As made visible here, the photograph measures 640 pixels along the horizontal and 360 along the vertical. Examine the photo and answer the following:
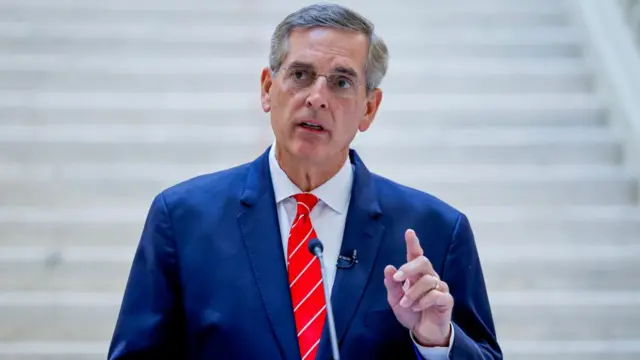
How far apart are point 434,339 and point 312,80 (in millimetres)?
567

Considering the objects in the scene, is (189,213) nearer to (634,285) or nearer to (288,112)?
(288,112)

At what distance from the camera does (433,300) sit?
1630 mm

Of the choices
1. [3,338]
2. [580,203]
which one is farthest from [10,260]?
[580,203]

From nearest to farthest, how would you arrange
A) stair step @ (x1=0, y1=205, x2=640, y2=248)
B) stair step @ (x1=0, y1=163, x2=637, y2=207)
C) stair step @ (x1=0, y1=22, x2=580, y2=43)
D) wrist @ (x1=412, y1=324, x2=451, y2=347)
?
wrist @ (x1=412, y1=324, x2=451, y2=347)
stair step @ (x1=0, y1=205, x2=640, y2=248)
stair step @ (x1=0, y1=163, x2=637, y2=207)
stair step @ (x1=0, y1=22, x2=580, y2=43)

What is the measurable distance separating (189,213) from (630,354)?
2.51 meters

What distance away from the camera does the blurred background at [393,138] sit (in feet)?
13.0

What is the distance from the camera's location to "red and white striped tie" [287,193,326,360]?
1821 mm

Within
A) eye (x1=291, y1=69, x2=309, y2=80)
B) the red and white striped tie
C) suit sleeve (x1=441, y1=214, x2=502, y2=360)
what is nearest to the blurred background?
suit sleeve (x1=441, y1=214, x2=502, y2=360)

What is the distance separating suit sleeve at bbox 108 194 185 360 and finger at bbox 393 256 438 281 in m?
0.47

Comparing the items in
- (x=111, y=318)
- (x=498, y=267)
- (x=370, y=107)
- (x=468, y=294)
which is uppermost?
(x=370, y=107)

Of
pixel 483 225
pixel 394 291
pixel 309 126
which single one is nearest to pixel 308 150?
pixel 309 126

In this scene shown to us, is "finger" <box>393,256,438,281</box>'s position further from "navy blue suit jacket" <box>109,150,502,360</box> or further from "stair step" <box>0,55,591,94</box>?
"stair step" <box>0,55,591,94</box>

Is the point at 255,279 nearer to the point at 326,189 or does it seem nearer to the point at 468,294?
the point at 326,189

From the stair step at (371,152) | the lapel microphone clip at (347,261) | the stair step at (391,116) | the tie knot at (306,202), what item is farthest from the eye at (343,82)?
the stair step at (391,116)
